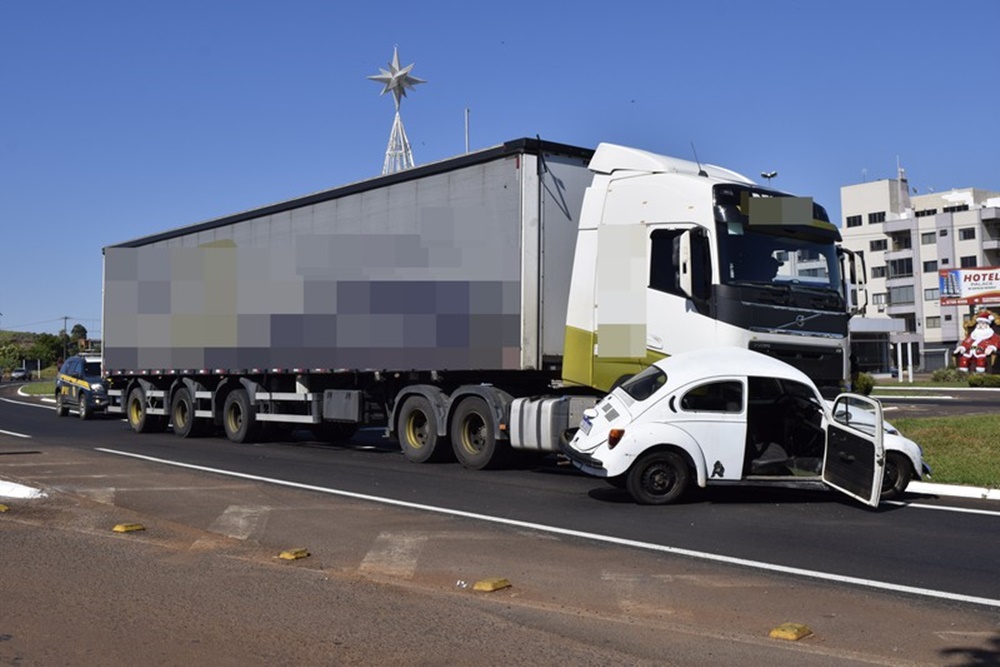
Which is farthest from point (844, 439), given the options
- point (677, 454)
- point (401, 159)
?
point (401, 159)

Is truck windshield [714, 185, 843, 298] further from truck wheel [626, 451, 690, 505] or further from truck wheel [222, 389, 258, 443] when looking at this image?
truck wheel [222, 389, 258, 443]

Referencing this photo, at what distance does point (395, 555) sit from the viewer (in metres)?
8.25

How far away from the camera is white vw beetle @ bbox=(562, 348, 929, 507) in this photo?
10641 millimetres

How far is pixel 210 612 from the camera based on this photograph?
6.26 m

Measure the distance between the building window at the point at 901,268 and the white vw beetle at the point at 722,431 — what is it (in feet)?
252

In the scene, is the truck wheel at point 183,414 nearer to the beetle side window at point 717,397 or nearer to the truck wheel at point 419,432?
the truck wheel at point 419,432

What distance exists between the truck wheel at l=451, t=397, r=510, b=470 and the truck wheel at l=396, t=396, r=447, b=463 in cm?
30

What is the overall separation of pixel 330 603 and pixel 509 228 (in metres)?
8.05

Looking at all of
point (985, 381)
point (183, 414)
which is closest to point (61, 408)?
point (183, 414)

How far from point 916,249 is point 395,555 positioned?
8106 centimetres

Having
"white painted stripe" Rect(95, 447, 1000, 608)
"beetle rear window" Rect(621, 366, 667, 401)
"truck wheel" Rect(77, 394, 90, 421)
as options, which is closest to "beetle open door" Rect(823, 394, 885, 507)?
"beetle rear window" Rect(621, 366, 667, 401)

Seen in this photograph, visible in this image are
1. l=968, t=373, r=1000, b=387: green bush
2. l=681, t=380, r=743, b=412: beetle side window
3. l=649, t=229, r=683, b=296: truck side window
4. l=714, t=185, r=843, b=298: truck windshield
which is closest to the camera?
l=681, t=380, r=743, b=412: beetle side window

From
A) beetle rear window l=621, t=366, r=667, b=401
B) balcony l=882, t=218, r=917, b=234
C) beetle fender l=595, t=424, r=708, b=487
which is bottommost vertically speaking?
beetle fender l=595, t=424, r=708, b=487

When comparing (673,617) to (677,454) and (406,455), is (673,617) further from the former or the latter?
(406,455)
